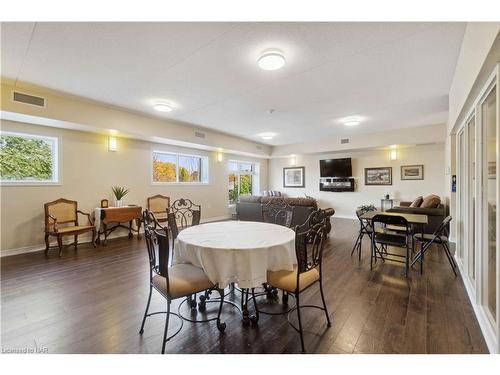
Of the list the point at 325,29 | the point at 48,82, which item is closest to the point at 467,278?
the point at 325,29

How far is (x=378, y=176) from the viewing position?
299 inches

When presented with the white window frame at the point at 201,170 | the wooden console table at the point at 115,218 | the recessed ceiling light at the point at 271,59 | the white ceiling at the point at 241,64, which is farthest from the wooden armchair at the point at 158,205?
the recessed ceiling light at the point at 271,59

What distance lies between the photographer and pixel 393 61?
2.87m

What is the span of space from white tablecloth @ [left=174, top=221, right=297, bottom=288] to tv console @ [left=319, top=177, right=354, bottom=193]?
6.52m

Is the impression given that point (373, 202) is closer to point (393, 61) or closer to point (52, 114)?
point (393, 61)

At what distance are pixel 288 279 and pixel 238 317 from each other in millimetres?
673

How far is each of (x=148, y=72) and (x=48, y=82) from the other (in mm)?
1643

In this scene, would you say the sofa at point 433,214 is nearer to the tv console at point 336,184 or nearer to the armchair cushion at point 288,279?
the tv console at point 336,184

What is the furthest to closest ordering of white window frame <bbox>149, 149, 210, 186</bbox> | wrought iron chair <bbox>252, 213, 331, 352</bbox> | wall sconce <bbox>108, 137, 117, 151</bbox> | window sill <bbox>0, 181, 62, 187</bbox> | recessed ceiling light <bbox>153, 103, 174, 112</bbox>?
white window frame <bbox>149, 149, 210, 186</bbox>
wall sconce <bbox>108, 137, 117, 151</bbox>
recessed ceiling light <bbox>153, 103, 174, 112</bbox>
window sill <bbox>0, 181, 62, 187</bbox>
wrought iron chair <bbox>252, 213, 331, 352</bbox>

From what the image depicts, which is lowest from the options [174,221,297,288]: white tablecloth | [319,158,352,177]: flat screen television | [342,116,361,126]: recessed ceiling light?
[174,221,297,288]: white tablecloth

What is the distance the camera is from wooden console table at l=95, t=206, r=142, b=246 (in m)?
4.70

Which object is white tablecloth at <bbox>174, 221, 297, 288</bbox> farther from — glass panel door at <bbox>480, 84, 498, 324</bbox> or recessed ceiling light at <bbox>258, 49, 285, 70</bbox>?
recessed ceiling light at <bbox>258, 49, 285, 70</bbox>

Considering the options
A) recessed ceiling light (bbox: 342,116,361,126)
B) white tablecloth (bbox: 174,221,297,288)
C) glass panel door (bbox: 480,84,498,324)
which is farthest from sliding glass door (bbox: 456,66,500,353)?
recessed ceiling light (bbox: 342,116,361,126)

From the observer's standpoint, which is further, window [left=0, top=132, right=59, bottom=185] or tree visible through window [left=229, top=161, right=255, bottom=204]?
tree visible through window [left=229, top=161, right=255, bottom=204]
